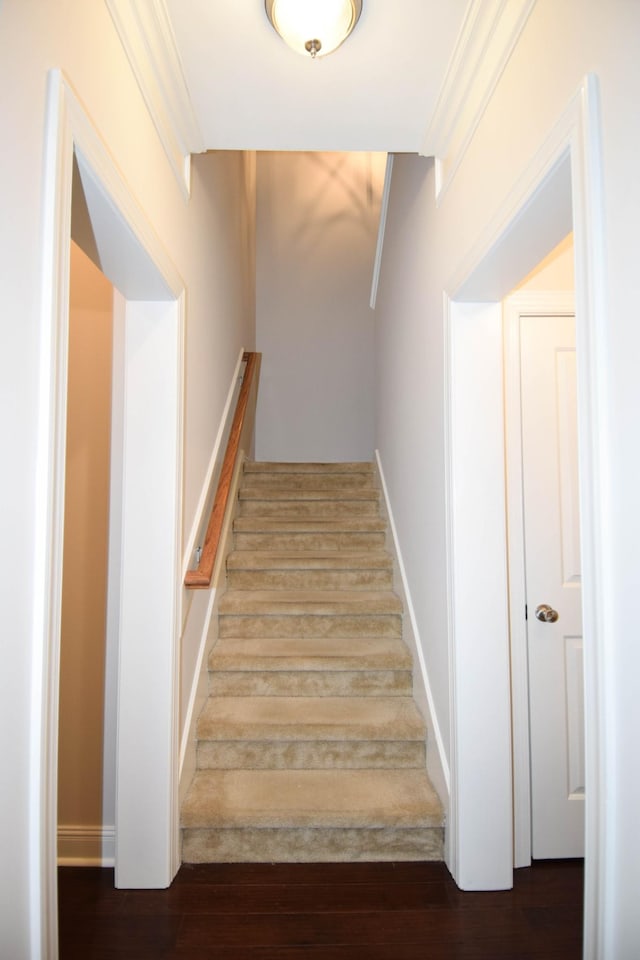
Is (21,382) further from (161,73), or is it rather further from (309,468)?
(309,468)

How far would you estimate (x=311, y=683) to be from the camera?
8.80ft

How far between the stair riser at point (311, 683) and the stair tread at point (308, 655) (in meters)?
0.03

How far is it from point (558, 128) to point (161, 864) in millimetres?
2349

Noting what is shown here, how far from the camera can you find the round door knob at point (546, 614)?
2270 millimetres

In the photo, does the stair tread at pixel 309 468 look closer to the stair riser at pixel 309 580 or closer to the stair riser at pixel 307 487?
the stair riser at pixel 307 487

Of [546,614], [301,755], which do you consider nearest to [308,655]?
[301,755]

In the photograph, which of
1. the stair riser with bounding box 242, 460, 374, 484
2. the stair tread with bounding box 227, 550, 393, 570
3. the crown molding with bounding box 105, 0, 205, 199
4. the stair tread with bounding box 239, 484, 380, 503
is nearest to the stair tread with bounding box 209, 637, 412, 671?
the stair tread with bounding box 227, 550, 393, 570

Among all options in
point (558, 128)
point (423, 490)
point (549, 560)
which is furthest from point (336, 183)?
point (558, 128)

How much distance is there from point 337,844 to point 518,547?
1274mm

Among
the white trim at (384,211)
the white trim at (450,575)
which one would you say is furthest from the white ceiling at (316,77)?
the white trim at (384,211)

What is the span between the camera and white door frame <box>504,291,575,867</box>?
2.19 meters

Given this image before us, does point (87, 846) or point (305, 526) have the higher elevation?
point (305, 526)

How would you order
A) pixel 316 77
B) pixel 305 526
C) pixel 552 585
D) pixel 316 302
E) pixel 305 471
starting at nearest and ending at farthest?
pixel 316 77 < pixel 552 585 < pixel 305 526 < pixel 305 471 < pixel 316 302

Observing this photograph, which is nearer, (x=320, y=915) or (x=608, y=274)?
(x=608, y=274)
